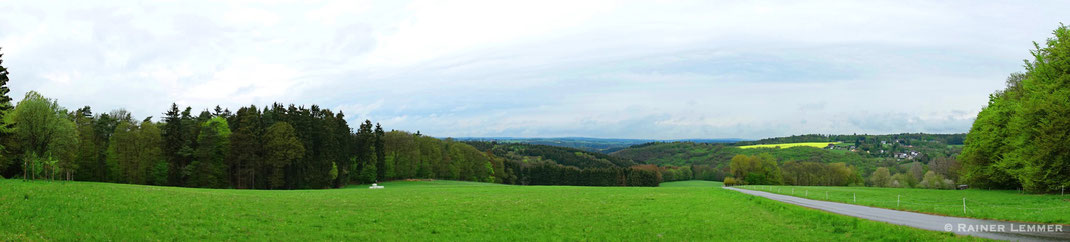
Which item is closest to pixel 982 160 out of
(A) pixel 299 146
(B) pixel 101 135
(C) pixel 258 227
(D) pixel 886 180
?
(D) pixel 886 180

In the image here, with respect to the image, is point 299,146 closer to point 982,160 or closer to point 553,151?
point 982,160

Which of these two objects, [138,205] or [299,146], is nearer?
[138,205]

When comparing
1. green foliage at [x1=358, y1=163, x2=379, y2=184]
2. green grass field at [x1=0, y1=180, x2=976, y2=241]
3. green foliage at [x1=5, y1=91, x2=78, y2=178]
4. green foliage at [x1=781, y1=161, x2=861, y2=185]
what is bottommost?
green foliage at [x1=781, y1=161, x2=861, y2=185]

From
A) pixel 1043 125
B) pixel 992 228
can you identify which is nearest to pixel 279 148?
pixel 992 228

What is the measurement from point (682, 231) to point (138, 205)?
2117 centimetres

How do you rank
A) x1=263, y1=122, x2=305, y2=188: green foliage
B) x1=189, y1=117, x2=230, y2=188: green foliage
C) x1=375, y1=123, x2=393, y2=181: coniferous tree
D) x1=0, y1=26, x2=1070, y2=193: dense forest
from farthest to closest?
1. x1=375, y1=123, x2=393, y2=181: coniferous tree
2. x1=263, y1=122, x2=305, y2=188: green foliage
3. x1=189, y1=117, x2=230, y2=188: green foliage
4. x1=0, y1=26, x2=1070, y2=193: dense forest

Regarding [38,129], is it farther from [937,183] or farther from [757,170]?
[757,170]

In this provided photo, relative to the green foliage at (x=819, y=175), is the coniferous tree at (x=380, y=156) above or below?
above

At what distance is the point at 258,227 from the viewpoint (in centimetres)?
1758

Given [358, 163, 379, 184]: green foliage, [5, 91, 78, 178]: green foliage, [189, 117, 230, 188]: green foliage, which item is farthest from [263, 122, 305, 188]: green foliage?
[5, 91, 78, 178]: green foliage

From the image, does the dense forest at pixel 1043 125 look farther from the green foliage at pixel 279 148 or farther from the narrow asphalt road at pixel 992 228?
the green foliage at pixel 279 148

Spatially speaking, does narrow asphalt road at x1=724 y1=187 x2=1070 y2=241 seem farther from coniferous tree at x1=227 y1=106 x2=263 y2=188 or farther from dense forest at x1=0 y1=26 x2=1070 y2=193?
coniferous tree at x1=227 y1=106 x2=263 y2=188

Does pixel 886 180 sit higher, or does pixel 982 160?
pixel 982 160

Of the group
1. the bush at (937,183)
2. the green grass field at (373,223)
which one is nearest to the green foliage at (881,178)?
the bush at (937,183)
